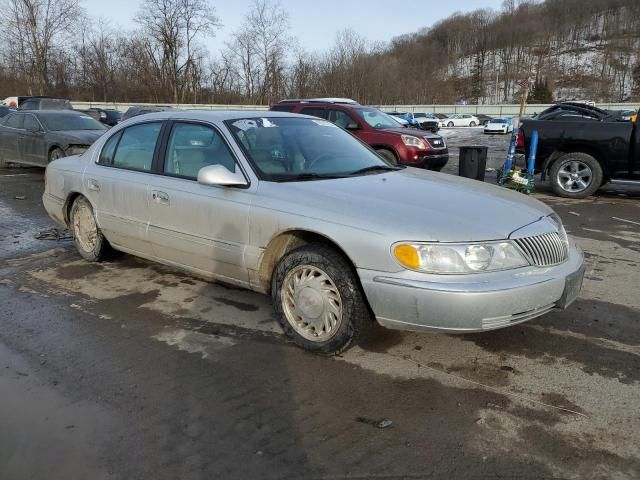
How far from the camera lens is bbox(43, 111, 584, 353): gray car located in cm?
296

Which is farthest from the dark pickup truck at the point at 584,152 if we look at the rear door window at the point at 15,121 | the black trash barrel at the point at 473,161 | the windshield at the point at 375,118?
the rear door window at the point at 15,121

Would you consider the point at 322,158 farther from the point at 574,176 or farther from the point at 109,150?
the point at 574,176

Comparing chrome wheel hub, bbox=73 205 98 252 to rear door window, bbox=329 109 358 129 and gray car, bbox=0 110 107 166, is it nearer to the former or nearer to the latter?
gray car, bbox=0 110 107 166

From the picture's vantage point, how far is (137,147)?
15.6 feet

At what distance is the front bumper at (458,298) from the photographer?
9.47ft

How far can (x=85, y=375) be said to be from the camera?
3.18m

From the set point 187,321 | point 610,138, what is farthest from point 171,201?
point 610,138

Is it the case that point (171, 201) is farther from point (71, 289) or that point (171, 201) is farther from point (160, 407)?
point (160, 407)

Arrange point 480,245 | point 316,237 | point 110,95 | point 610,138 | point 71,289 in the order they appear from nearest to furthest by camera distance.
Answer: point 480,245 < point 316,237 < point 71,289 < point 610,138 < point 110,95

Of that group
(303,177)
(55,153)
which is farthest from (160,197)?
(55,153)

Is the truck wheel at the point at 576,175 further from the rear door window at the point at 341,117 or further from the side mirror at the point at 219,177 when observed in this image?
the side mirror at the point at 219,177

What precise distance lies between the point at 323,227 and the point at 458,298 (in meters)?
0.93

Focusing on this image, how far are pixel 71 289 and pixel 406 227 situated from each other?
3194mm

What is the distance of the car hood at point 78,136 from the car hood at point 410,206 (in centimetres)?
919
